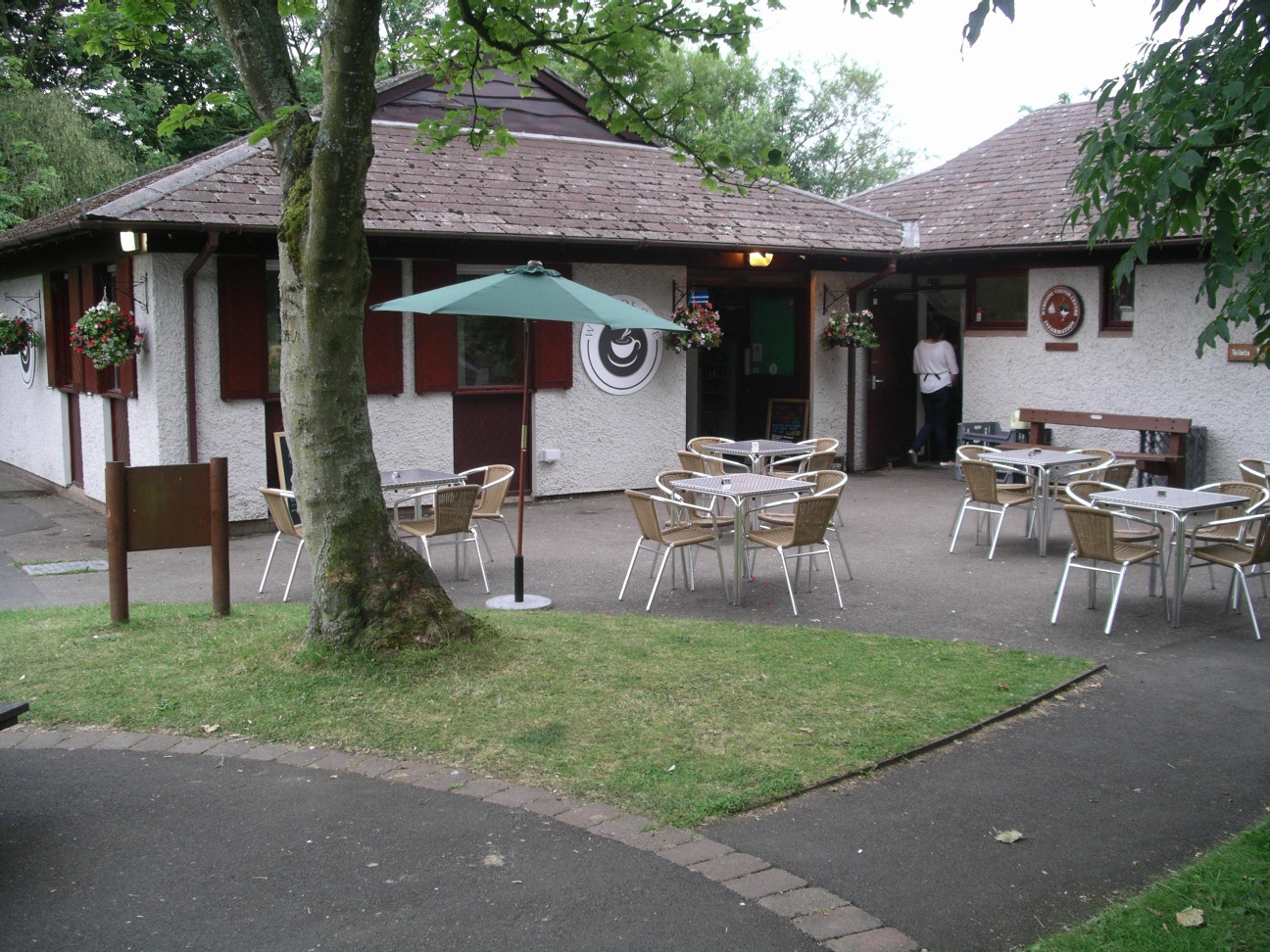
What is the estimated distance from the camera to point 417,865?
4227mm

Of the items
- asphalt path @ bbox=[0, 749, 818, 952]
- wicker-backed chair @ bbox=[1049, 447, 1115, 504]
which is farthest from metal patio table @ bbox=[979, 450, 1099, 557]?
asphalt path @ bbox=[0, 749, 818, 952]

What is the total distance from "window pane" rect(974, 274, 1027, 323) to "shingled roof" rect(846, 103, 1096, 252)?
0.80m

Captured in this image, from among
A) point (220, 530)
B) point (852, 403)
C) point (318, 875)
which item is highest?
point (852, 403)

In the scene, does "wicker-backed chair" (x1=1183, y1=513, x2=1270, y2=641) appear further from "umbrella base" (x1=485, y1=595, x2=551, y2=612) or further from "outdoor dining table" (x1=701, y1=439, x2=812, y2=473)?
"umbrella base" (x1=485, y1=595, x2=551, y2=612)

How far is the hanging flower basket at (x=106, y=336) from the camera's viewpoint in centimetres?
1127

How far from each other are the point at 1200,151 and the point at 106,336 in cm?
970

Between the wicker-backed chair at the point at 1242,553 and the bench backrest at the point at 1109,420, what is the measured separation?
5.05m

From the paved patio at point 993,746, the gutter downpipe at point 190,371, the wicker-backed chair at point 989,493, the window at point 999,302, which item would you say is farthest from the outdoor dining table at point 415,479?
the window at point 999,302

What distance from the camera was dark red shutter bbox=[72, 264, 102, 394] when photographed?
13070 millimetres

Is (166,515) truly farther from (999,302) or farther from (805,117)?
(805,117)

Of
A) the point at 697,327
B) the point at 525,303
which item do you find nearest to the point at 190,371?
the point at 525,303

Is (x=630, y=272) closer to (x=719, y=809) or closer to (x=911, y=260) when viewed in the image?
(x=911, y=260)

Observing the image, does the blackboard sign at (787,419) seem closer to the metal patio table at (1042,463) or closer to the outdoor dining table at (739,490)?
the metal patio table at (1042,463)

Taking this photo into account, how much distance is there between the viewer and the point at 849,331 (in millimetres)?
15656
